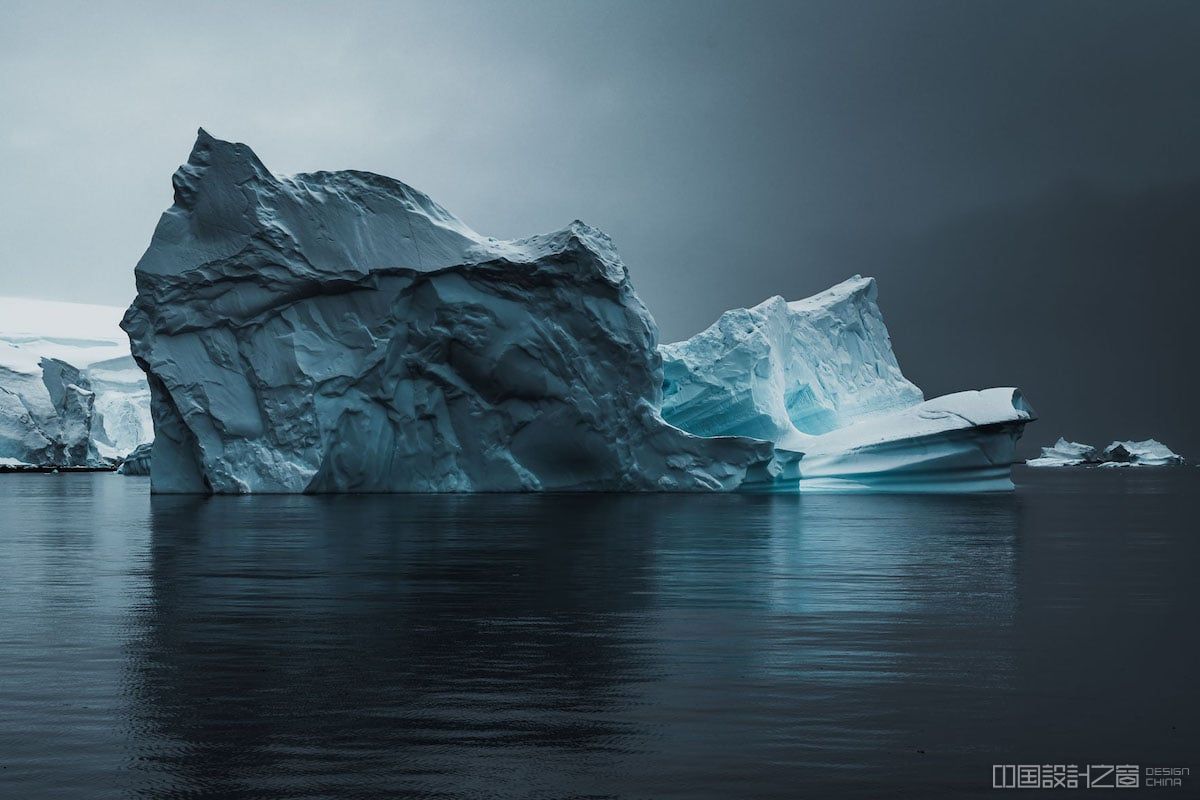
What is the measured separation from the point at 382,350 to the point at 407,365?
3.72 ft

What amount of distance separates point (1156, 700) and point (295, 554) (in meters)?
9.57

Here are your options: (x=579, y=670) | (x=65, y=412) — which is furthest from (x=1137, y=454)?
(x=579, y=670)

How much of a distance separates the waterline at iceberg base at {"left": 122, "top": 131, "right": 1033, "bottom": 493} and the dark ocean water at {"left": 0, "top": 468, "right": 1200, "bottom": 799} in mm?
14523

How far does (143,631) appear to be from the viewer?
7.29 m

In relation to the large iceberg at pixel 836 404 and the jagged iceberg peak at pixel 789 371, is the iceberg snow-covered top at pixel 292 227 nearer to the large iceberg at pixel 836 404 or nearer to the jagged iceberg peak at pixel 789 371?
the jagged iceberg peak at pixel 789 371

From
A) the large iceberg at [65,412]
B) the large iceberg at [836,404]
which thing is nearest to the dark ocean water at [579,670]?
the large iceberg at [836,404]

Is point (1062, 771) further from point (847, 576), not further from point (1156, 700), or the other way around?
point (847, 576)

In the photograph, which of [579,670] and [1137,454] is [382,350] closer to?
[579,670]

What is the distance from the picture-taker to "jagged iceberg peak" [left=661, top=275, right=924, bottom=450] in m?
37.5

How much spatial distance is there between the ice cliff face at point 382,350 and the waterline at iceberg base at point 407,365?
5 cm

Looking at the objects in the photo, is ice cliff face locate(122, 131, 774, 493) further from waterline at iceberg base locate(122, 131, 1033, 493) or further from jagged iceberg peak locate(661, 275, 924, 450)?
jagged iceberg peak locate(661, 275, 924, 450)

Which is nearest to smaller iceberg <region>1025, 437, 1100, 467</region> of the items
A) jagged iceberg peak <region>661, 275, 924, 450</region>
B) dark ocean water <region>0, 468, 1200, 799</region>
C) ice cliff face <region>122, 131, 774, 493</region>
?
jagged iceberg peak <region>661, 275, 924, 450</region>

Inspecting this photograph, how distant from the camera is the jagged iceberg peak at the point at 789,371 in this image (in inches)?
1478

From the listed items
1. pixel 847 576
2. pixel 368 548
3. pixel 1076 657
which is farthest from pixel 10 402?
pixel 1076 657
